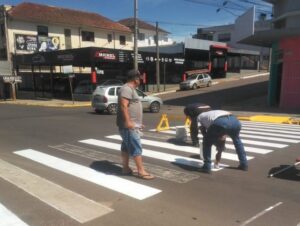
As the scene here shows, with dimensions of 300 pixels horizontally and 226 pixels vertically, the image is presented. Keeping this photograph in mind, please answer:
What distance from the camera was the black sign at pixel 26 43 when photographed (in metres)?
41.3

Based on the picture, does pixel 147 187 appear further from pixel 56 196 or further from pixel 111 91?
pixel 111 91

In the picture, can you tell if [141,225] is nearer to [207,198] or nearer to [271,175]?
[207,198]

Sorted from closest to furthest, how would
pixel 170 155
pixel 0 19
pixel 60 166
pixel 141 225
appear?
1. pixel 141 225
2. pixel 60 166
3. pixel 170 155
4. pixel 0 19

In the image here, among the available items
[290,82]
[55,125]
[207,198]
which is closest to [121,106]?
[207,198]

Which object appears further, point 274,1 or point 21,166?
point 274,1

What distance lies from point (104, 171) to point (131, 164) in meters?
0.71

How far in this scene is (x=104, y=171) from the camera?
23.9ft

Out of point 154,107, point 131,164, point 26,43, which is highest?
point 26,43

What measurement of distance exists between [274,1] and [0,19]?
30703 mm

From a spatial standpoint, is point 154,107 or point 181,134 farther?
point 154,107

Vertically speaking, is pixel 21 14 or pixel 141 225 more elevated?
pixel 21 14

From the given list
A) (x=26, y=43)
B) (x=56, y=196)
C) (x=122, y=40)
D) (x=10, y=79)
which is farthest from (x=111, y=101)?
(x=122, y=40)

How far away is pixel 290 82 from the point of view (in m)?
21.4

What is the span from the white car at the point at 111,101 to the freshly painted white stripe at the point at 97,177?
1110 cm
